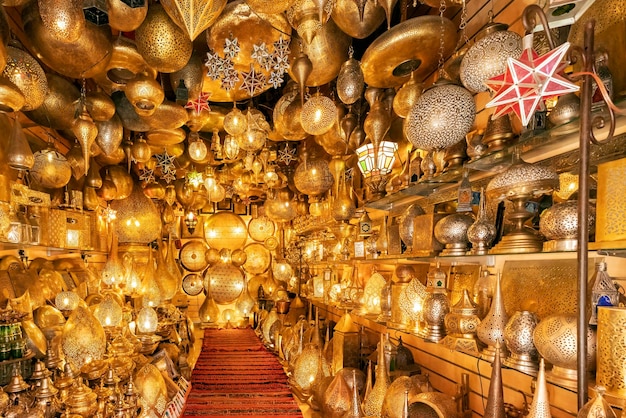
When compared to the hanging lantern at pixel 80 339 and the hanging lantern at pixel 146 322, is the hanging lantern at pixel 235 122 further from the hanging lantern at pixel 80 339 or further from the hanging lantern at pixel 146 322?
the hanging lantern at pixel 146 322

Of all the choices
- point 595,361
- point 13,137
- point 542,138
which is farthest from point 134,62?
point 595,361

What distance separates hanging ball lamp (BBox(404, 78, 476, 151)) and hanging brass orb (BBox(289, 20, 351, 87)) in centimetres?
76

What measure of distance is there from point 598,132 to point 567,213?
0.30 meters

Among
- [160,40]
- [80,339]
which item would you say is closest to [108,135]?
[160,40]

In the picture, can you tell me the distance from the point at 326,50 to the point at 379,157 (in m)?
0.60

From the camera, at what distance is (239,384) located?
4.52 metres

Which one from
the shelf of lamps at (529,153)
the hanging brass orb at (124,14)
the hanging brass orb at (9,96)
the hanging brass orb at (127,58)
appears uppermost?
the hanging brass orb at (127,58)

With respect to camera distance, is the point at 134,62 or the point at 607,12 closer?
the point at 607,12

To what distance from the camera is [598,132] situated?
3.92 feet

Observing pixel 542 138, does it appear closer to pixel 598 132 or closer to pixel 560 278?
pixel 598 132

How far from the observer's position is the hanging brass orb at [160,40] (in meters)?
1.79

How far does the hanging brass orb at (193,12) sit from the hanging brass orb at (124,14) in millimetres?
320

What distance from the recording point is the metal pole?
958 mm

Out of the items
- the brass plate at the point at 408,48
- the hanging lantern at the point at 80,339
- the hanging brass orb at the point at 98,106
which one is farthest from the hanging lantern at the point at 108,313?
the brass plate at the point at 408,48
